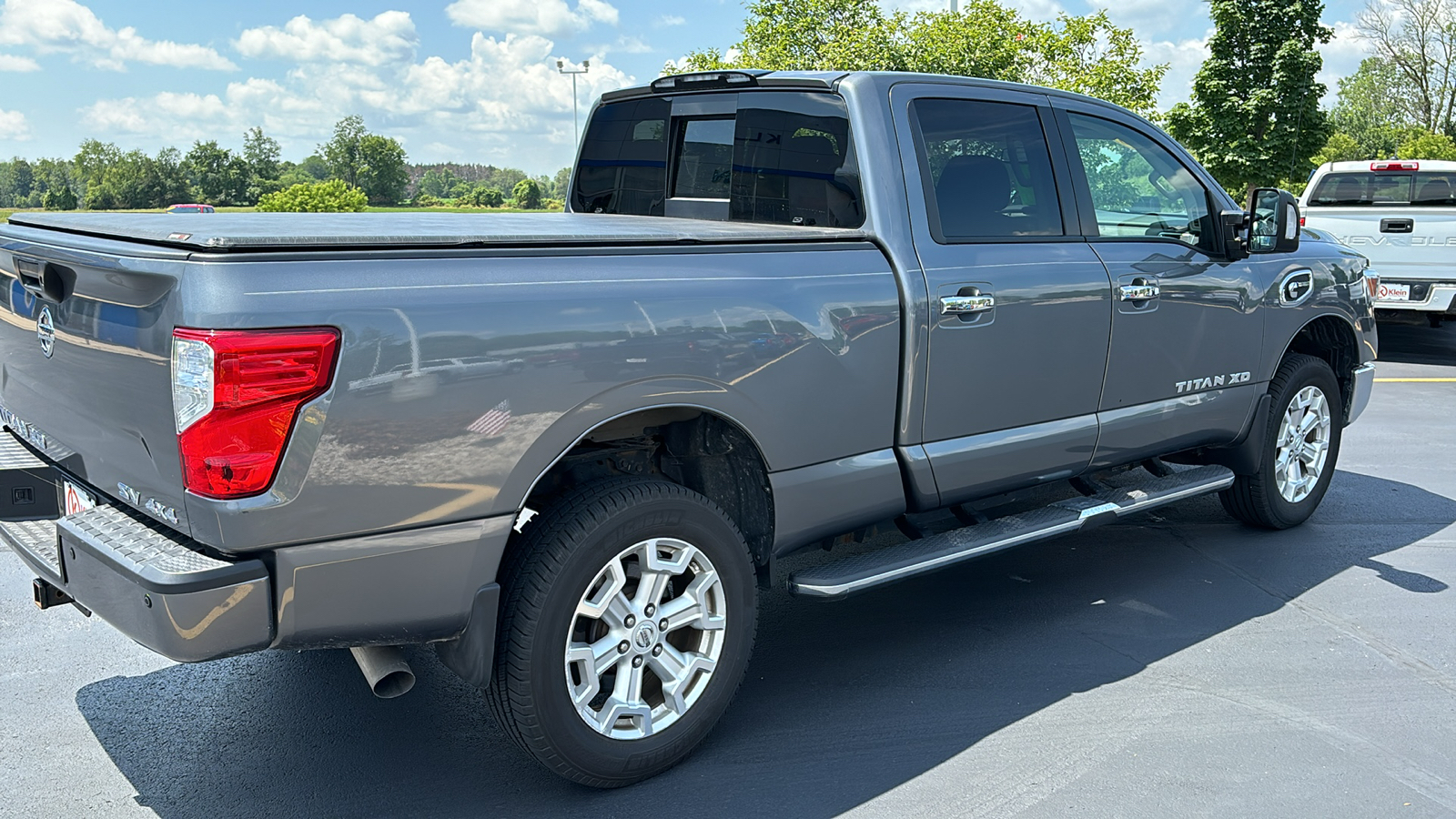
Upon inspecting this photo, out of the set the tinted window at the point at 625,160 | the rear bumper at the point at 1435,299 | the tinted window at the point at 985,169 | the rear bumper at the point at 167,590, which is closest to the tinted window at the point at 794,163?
the tinted window at the point at 985,169

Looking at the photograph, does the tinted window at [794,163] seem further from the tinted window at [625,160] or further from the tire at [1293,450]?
the tire at [1293,450]

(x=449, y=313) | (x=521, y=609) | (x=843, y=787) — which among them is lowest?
(x=843, y=787)

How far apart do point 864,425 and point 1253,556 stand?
272 centimetres

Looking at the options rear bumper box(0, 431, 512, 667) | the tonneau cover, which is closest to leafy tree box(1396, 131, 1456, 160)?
the tonneau cover

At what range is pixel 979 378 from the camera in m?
3.91

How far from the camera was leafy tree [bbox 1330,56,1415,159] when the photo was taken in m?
59.5

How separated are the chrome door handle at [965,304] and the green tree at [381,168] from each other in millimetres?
58782

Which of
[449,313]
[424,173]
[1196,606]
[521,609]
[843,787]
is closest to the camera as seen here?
[449,313]

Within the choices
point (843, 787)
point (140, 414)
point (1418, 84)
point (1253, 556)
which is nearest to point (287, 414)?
point (140, 414)

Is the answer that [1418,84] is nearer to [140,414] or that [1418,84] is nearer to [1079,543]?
[1079,543]

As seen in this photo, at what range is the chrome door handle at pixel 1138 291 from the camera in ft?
14.5

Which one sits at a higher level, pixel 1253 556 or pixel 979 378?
pixel 979 378

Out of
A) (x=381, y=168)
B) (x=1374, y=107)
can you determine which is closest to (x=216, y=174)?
(x=381, y=168)

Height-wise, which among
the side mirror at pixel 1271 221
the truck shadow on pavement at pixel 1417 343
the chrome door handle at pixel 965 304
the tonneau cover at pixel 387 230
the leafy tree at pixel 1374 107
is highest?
the leafy tree at pixel 1374 107
